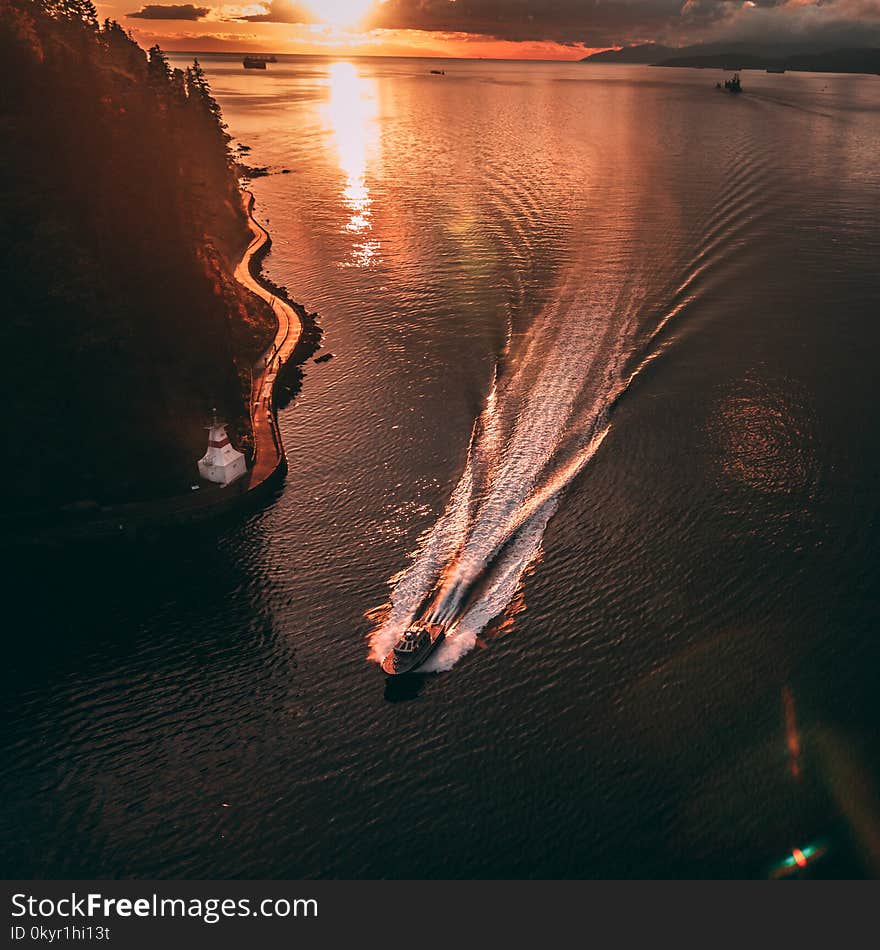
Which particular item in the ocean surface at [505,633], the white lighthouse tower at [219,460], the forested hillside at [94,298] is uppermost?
the forested hillside at [94,298]

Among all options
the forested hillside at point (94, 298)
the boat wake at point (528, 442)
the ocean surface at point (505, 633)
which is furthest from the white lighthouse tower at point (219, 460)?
the boat wake at point (528, 442)

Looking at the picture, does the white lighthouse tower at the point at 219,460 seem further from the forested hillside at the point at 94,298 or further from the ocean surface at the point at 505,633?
the ocean surface at the point at 505,633

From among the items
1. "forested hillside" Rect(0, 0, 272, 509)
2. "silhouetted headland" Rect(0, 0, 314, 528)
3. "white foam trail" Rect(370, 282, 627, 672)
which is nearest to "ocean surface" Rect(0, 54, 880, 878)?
"white foam trail" Rect(370, 282, 627, 672)

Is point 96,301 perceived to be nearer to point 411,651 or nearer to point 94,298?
point 94,298

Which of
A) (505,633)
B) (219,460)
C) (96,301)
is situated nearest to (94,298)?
(96,301)

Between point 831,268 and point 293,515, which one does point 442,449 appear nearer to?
point 293,515

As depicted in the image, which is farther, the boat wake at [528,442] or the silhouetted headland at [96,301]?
the silhouetted headland at [96,301]

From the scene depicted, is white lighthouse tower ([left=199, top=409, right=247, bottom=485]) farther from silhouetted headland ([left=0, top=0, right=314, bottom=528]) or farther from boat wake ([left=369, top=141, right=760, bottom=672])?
boat wake ([left=369, top=141, right=760, bottom=672])
